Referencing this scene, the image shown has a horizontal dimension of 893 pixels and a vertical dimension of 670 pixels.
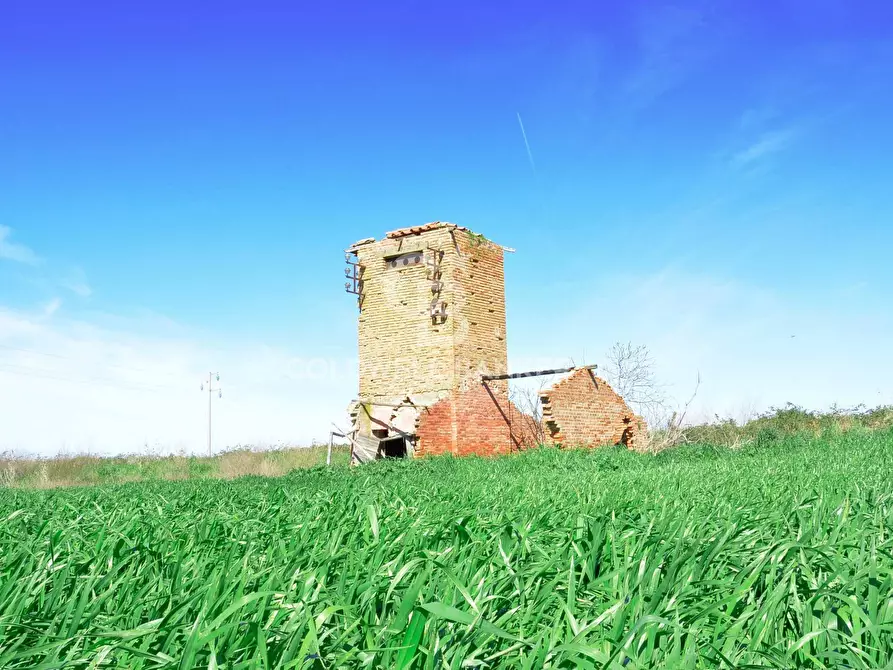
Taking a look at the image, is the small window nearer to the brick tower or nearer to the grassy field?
the brick tower

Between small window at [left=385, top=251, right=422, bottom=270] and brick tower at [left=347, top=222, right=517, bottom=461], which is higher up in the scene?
small window at [left=385, top=251, right=422, bottom=270]

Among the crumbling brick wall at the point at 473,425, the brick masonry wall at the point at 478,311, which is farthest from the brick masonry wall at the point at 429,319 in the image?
the crumbling brick wall at the point at 473,425

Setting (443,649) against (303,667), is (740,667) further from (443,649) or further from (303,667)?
(303,667)

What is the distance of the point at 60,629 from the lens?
6.22 ft

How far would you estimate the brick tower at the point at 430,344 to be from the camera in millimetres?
20188

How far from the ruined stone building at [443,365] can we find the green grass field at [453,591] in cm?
1609

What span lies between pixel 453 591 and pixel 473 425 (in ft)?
60.7

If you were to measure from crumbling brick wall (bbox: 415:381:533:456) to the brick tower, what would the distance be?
3 cm

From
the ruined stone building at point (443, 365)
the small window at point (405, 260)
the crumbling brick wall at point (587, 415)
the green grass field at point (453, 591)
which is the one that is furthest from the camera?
the small window at point (405, 260)

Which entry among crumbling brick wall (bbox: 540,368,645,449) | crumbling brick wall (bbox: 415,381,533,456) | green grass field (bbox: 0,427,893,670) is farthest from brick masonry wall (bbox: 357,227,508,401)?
green grass field (bbox: 0,427,893,670)

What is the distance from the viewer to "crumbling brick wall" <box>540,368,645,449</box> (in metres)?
19.6

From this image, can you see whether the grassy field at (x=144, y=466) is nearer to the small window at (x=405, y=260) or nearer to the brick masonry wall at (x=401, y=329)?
the brick masonry wall at (x=401, y=329)

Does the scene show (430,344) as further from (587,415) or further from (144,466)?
(144,466)

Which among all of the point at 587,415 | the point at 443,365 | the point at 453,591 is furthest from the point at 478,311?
the point at 453,591
